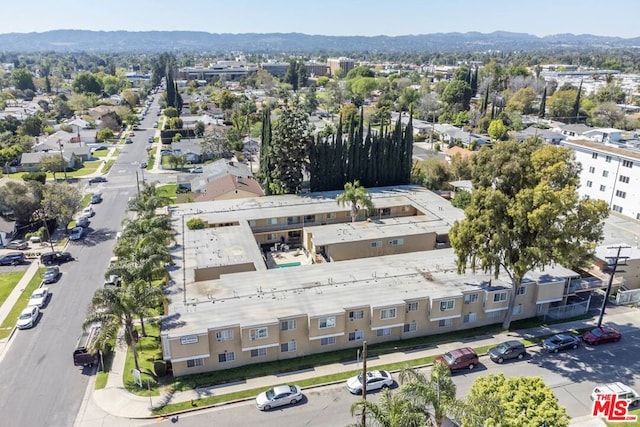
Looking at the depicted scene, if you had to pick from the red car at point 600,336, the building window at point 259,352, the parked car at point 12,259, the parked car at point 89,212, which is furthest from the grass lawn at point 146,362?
the red car at point 600,336

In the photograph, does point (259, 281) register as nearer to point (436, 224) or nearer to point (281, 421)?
point (281, 421)

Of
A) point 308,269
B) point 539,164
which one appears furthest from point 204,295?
point 539,164

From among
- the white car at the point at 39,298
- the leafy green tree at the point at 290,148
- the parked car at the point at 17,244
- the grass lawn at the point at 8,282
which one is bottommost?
the grass lawn at the point at 8,282

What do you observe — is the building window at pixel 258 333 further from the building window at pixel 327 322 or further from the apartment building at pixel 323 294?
the building window at pixel 327 322

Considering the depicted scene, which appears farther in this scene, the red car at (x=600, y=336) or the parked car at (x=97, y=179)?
the parked car at (x=97, y=179)

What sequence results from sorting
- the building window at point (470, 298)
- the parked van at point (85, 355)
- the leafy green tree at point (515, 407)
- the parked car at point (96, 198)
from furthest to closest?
the parked car at point (96, 198), the building window at point (470, 298), the parked van at point (85, 355), the leafy green tree at point (515, 407)

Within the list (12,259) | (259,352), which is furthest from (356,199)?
(12,259)
